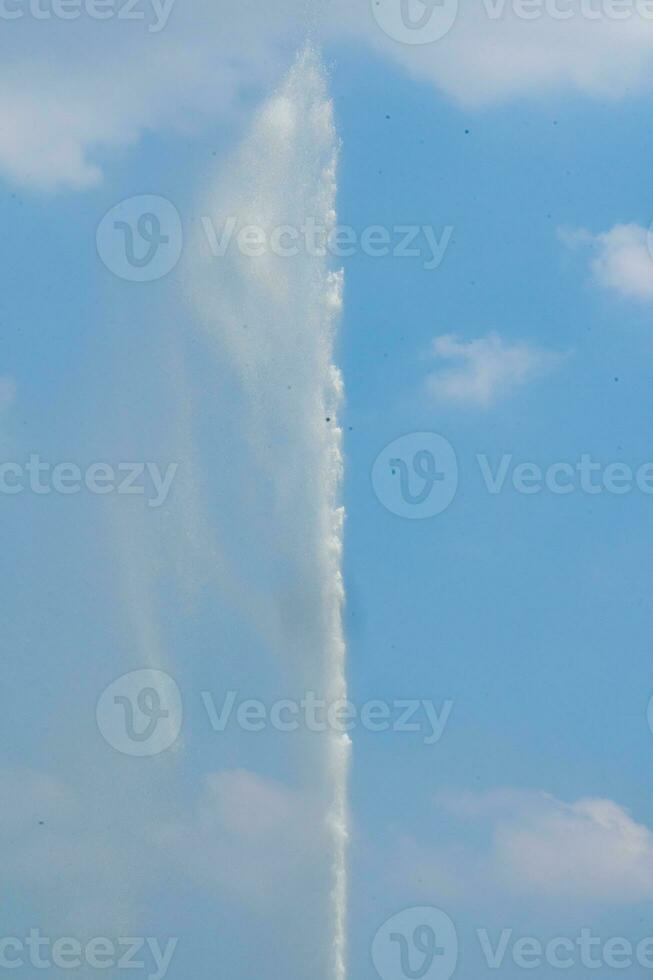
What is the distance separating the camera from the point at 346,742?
2359 cm

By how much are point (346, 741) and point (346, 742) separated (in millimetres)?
49

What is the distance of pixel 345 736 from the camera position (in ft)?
77.0

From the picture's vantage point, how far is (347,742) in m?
23.6

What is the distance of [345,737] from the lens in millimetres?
23500

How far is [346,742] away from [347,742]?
4cm

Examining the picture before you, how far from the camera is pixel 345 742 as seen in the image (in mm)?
23609

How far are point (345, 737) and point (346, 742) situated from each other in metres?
0.26

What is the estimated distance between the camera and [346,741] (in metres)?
23.6

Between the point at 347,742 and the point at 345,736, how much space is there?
1.00ft

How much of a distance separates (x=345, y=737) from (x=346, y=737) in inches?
1.7

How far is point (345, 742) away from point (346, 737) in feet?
0.93
